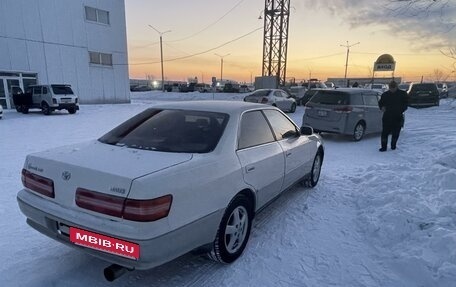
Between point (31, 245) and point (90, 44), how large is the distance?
27701 millimetres

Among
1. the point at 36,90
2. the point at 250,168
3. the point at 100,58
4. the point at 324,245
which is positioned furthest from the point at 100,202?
the point at 100,58

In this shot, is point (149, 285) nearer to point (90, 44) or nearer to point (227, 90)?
point (90, 44)

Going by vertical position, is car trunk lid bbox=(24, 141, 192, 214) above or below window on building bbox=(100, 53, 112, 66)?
below

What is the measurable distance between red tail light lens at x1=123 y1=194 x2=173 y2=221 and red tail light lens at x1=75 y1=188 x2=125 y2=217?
63 millimetres

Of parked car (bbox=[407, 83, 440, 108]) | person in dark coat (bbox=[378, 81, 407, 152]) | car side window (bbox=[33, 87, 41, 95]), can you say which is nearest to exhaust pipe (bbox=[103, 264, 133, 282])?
person in dark coat (bbox=[378, 81, 407, 152])

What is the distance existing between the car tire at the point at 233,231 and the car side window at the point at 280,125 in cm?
125

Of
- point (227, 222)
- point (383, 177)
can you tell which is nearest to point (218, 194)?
point (227, 222)

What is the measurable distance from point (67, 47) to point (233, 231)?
27621 mm

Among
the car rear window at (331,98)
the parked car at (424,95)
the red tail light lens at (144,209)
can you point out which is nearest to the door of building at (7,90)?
the car rear window at (331,98)

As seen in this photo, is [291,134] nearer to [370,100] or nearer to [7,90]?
[370,100]

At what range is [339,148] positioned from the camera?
8992 mm

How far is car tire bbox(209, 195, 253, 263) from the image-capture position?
2898 millimetres

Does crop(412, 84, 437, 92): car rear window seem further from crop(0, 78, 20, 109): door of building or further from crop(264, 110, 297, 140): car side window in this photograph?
crop(0, 78, 20, 109): door of building

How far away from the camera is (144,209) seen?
7.16ft
